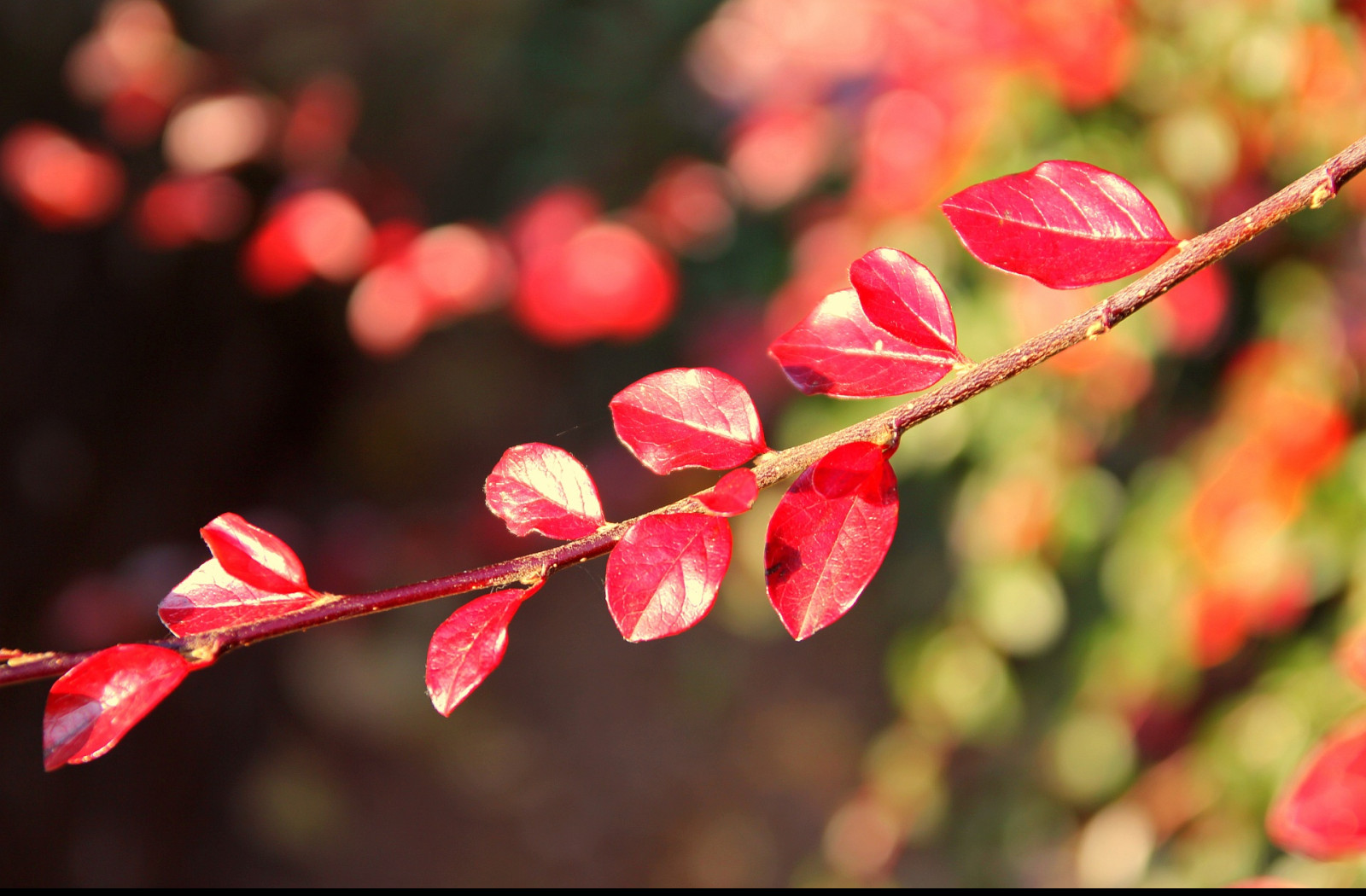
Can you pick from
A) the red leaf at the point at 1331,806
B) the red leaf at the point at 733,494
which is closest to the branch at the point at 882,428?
the red leaf at the point at 733,494

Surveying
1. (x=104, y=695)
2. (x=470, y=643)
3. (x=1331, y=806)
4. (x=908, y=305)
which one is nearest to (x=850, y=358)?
(x=908, y=305)

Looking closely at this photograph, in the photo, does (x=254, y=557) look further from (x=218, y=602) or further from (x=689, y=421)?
(x=689, y=421)

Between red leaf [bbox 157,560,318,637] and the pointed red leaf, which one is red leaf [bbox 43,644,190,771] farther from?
the pointed red leaf

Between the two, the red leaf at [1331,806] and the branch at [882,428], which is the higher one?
the branch at [882,428]

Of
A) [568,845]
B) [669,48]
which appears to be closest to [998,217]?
[669,48]

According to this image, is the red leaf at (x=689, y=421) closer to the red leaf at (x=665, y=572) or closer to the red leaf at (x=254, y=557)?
the red leaf at (x=665, y=572)

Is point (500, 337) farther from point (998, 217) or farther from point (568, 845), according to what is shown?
point (998, 217)

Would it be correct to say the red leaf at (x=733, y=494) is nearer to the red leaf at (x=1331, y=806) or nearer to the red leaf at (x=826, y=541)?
the red leaf at (x=826, y=541)

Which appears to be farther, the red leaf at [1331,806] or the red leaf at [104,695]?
the red leaf at [1331,806]


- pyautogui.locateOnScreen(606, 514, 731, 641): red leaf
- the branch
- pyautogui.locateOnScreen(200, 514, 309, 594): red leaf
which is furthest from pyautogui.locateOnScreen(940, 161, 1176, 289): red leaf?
pyautogui.locateOnScreen(200, 514, 309, 594): red leaf

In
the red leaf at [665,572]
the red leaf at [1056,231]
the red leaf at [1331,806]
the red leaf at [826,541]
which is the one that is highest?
the red leaf at [1056,231]
